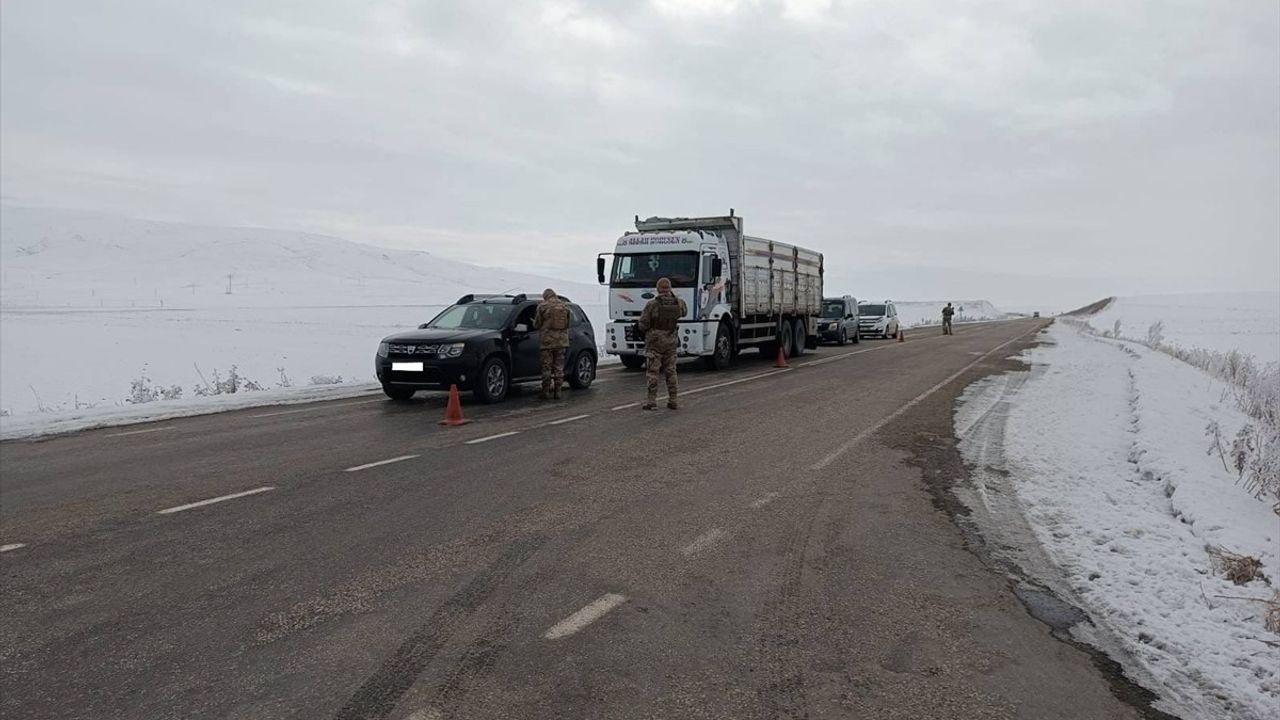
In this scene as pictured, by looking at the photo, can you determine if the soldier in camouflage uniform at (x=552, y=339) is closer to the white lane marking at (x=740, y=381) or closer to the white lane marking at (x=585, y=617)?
the white lane marking at (x=740, y=381)

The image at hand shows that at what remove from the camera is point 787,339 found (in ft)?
72.3

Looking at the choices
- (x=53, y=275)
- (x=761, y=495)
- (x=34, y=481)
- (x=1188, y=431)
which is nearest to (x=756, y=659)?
(x=761, y=495)

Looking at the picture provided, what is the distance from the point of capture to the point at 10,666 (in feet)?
10.6

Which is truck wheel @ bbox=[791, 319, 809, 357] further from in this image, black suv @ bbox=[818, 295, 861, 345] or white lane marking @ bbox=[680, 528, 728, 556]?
white lane marking @ bbox=[680, 528, 728, 556]

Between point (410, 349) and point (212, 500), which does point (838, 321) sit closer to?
point (410, 349)

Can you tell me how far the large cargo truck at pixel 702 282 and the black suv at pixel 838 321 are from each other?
32.3 ft

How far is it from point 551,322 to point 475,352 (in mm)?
1339

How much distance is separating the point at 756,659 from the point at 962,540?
2.48m

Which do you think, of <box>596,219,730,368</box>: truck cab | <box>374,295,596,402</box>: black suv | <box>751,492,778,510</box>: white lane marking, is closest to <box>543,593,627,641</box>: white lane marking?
<box>751,492,778,510</box>: white lane marking

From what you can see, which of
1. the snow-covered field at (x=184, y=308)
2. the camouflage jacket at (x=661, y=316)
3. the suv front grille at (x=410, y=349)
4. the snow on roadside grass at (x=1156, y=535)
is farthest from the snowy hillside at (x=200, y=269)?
the snow on roadside grass at (x=1156, y=535)

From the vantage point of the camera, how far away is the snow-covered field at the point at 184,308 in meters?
17.1

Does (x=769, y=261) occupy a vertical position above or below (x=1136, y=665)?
above

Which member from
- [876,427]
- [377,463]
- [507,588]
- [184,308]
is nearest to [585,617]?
[507,588]

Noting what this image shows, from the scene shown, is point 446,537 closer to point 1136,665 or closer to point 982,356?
point 1136,665
